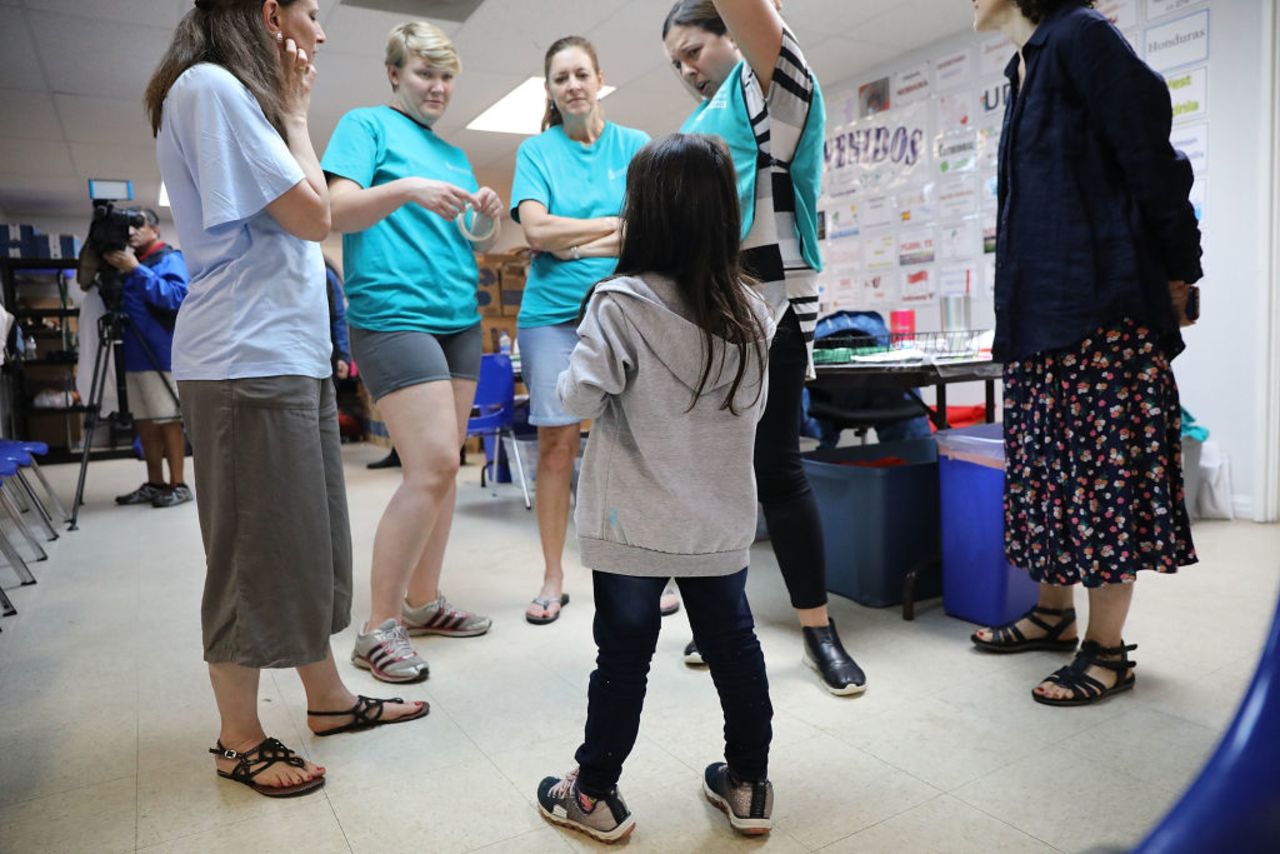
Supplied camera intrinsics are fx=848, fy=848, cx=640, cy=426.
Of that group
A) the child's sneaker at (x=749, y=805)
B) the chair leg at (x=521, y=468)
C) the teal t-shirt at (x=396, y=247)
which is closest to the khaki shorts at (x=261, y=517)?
the teal t-shirt at (x=396, y=247)

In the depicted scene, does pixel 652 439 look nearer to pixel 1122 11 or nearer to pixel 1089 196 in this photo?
pixel 1089 196

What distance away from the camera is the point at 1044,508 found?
1.62m

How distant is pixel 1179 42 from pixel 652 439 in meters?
3.35

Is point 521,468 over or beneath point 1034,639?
over

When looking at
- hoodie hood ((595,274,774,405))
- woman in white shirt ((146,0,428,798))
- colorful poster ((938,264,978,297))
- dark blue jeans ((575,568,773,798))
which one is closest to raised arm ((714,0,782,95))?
hoodie hood ((595,274,774,405))

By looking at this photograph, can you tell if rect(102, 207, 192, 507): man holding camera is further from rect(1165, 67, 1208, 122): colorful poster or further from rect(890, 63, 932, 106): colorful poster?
rect(1165, 67, 1208, 122): colorful poster

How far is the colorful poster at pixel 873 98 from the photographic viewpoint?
4680mm

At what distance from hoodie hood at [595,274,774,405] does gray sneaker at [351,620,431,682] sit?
3.28 feet

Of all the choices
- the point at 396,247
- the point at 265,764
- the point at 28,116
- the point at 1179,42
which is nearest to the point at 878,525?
the point at 396,247

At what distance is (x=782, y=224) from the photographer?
1561 mm

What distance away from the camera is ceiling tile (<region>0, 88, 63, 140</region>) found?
15.5 ft

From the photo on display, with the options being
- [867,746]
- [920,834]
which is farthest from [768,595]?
[920,834]

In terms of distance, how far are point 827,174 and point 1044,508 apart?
3854mm

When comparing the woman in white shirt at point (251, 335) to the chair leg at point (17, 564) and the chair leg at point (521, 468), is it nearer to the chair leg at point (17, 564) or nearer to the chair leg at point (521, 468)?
the chair leg at point (17, 564)
